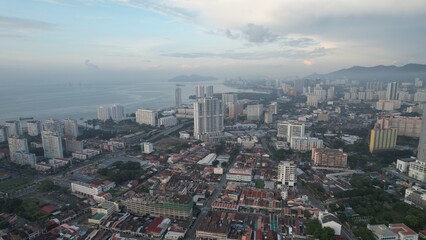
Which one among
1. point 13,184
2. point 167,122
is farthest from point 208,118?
point 13,184

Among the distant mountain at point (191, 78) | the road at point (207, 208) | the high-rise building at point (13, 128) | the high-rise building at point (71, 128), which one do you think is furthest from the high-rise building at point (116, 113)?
the distant mountain at point (191, 78)

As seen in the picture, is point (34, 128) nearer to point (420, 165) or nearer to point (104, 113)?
point (104, 113)

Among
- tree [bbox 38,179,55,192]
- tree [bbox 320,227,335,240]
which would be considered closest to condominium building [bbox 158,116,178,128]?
tree [bbox 38,179,55,192]

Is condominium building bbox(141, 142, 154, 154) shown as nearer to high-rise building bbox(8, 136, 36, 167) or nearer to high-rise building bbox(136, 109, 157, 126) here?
high-rise building bbox(8, 136, 36, 167)

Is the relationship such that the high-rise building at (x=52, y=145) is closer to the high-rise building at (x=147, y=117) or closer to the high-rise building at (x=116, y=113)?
the high-rise building at (x=147, y=117)

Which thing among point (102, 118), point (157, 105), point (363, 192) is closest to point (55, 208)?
point (363, 192)

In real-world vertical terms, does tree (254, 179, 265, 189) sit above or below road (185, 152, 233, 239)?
above

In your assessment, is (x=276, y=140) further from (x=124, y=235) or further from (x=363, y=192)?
(x=124, y=235)
